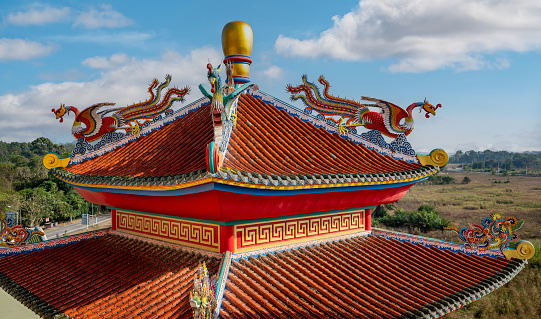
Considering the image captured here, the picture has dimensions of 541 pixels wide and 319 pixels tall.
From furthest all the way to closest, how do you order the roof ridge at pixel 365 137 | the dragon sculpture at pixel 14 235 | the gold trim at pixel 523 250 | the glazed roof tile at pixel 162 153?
1. the dragon sculpture at pixel 14 235
2. the roof ridge at pixel 365 137
3. the gold trim at pixel 523 250
4. the glazed roof tile at pixel 162 153

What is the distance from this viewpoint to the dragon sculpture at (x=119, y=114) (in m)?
8.21

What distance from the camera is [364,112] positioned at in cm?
829

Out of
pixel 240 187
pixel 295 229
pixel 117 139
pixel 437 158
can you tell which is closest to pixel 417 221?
pixel 437 158

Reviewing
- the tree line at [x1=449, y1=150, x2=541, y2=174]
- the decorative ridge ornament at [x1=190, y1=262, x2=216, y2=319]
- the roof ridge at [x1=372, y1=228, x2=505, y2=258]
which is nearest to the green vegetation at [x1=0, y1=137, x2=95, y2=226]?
the roof ridge at [x1=372, y1=228, x2=505, y2=258]

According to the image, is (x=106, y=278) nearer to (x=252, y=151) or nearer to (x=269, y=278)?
(x=269, y=278)

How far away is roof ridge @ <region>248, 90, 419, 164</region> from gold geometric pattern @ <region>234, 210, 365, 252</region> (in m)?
1.35

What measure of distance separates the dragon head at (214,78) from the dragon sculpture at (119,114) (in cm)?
371

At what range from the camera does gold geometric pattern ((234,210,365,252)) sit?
20.2 ft

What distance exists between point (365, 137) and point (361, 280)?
10.4ft

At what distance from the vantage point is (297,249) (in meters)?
6.70

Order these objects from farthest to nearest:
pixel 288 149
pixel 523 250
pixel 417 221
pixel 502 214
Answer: pixel 502 214 < pixel 417 221 < pixel 523 250 < pixel 288 149


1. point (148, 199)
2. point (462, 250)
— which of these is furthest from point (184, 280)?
point (462, 250)

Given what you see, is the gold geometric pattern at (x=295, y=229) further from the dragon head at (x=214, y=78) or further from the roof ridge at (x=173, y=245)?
the dragon head at (x=214, y=78)

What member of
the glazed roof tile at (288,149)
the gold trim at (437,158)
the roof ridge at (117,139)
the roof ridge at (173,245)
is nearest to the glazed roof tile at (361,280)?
the roof ridge at (173,245)
